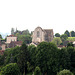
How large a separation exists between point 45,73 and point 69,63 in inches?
294

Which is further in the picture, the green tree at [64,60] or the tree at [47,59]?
the tree at [47,59]

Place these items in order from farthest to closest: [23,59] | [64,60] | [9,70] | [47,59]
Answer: [23,59] < [47,59] < [64,60] < [9,70]

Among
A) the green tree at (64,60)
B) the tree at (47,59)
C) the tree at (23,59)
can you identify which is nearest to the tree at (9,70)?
the tree at (47,59)

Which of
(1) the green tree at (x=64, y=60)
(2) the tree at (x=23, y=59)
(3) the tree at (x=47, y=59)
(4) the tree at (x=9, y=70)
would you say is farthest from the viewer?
(2) the tree at (x=23, y=59)

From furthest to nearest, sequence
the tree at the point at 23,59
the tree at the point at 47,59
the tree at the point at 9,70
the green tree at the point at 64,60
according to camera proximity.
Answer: the tree at the point at 23,59, the tree at the point at 47,59, the green tree at the point at 64,60, the tree at the point at 9,70

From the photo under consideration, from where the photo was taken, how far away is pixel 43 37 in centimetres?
9250

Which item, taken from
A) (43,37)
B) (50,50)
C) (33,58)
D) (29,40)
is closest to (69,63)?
(50,50)

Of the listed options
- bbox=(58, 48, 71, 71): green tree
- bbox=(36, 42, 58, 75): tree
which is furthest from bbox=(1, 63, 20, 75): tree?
bbox=(58, 48, 71, 71): green tree

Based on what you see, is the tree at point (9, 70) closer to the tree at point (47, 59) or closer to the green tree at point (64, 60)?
the tree at point (47, 59)

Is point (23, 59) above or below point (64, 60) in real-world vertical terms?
above

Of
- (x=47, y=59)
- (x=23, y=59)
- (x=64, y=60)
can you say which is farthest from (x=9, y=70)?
(x=64, y=60)

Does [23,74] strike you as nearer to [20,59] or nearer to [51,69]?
[20,59]

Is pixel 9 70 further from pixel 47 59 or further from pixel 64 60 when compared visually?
pixel 64 60

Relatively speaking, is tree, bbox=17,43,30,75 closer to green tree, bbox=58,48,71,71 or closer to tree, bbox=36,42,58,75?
tree, bbox=36,42,58,75
